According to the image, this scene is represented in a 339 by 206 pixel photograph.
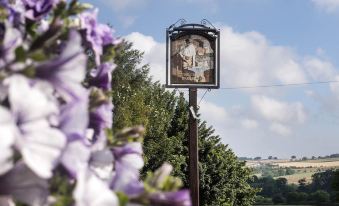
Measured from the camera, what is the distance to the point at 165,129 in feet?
98.1

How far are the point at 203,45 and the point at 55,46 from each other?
1947 centimetres

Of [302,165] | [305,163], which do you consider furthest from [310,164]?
[305,163]

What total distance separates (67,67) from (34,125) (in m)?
0.13

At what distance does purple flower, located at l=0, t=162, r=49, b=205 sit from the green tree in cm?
2418

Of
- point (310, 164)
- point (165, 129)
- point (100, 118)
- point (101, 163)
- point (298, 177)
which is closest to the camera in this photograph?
point (101, 163)

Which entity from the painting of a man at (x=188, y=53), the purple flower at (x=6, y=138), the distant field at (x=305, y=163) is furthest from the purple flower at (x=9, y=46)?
the distant field at (x=305, y=163)

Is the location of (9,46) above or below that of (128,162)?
above

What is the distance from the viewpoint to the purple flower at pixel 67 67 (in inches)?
50.5

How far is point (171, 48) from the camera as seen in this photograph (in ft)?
68.3

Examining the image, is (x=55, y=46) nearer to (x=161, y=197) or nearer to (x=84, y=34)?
(x=84, y=34)

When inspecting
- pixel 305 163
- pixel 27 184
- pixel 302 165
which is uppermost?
pixel 27 184

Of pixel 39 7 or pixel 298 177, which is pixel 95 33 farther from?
pixel 298 177

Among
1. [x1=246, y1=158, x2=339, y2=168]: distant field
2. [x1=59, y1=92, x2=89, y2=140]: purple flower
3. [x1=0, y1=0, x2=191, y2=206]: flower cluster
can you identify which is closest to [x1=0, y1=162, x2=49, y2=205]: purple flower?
[x1=0, y1=0, x2=191, y2=206]: flower cluster

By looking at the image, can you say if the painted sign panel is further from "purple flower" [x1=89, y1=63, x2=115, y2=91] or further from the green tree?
"purple flower" [x1=89, y1=63, x2=115, y2=91]
